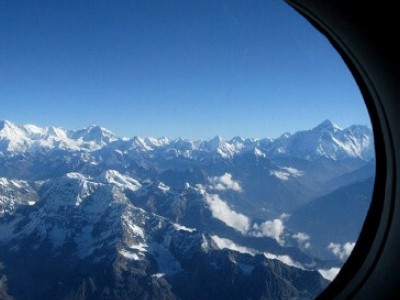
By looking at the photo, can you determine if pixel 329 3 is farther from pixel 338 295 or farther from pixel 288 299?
pixel 288 299

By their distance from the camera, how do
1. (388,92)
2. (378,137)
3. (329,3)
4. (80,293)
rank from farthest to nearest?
(80,293) → (378,137) → (388,92) → (329,3)

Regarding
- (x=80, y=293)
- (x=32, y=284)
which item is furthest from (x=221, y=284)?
(x=32, y=284)

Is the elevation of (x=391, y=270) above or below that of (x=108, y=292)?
below

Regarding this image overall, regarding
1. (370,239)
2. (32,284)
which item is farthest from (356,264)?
(32,284)

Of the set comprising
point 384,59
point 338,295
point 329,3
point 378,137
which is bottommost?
point 338,295

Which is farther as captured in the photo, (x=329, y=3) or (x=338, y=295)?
(x=338, y=295)

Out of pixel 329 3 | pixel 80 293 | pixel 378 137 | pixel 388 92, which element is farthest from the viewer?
pixel 80 293

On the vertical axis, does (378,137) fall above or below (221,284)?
below

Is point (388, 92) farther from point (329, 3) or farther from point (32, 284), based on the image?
point (32, 284)

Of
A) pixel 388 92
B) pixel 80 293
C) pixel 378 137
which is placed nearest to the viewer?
pixel 388 92
